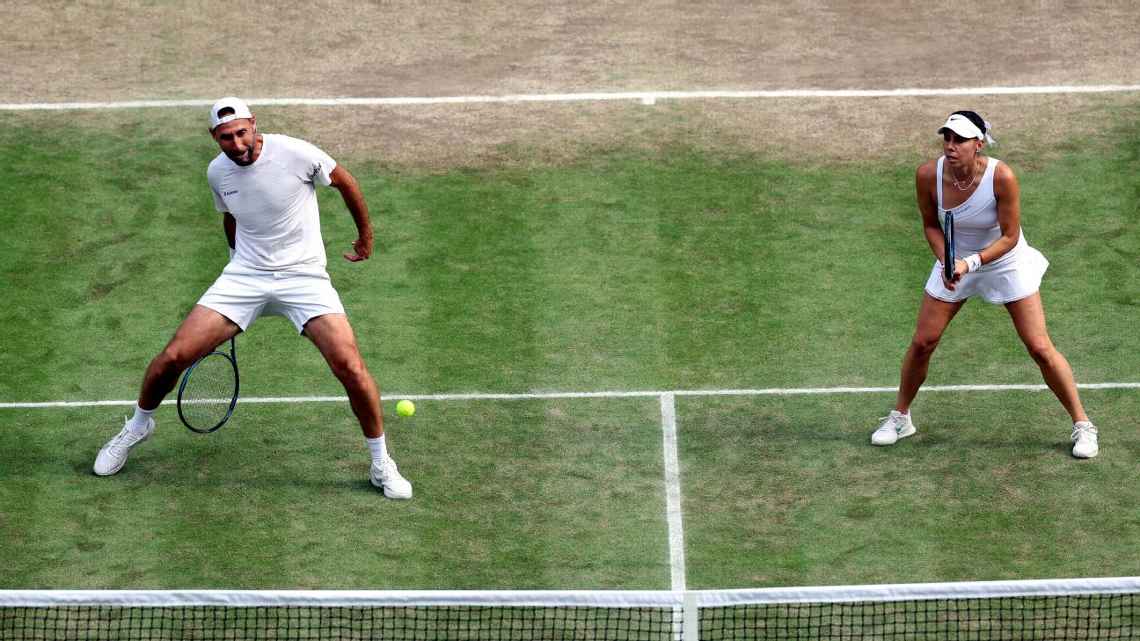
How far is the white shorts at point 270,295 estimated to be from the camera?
10.5 m

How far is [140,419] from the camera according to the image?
1092 cm

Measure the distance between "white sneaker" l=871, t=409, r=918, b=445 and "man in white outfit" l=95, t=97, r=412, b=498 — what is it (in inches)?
110

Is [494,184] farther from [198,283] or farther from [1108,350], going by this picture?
[1108,350]

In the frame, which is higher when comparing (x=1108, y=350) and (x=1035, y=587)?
(x=1035, y=587)

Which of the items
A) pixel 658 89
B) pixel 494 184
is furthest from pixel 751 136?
pixel 494 184

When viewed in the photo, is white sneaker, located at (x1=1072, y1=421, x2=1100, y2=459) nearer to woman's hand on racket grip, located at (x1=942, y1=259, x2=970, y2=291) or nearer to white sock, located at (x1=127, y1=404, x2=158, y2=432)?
woman's hand on racket grip, located at (x1=942, y1=259, x2=970, y2=291)

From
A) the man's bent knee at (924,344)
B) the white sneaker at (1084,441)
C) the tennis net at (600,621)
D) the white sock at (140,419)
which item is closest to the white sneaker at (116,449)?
the white sock at (140,419)

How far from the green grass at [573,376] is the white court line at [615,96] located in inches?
20.8

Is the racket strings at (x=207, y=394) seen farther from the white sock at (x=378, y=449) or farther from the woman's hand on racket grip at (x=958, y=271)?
the woman's hand on racket grip at (x=958, y=271)

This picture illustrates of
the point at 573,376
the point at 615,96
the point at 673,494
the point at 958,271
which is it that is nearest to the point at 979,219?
the point at 958,271

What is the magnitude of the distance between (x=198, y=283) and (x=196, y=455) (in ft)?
8.01

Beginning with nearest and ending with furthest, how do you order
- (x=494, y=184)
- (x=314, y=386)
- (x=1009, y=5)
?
(x=314, y=386), (x=494, y=184), (x=1009, y=5)

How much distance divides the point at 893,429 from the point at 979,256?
1.33 metres

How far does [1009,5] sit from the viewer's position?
56.9 ft
